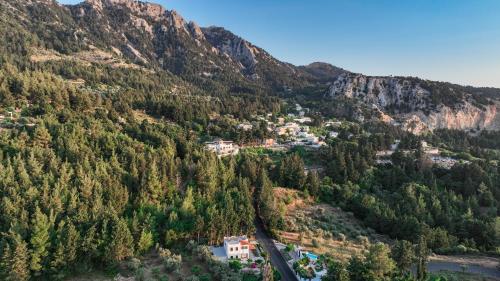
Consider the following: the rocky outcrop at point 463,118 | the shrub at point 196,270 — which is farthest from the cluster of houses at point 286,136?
the rocky outcrop at point 463,118

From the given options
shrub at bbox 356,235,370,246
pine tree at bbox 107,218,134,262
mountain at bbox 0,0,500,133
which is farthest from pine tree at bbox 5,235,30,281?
mountain at bbox 0,0,500,133

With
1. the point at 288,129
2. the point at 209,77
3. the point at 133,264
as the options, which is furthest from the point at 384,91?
the point at 133,264

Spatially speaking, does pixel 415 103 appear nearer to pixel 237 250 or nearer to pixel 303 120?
pixel 303 120

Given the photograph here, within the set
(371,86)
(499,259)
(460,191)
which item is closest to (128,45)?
(371,86)

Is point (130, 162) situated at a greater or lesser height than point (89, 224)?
greater

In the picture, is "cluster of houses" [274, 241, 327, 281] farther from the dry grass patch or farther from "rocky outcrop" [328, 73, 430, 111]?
"rocky outcrop" [328, 73, 430, 111]

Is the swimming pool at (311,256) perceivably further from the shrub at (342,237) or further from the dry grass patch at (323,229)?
the shrub at (342,237)

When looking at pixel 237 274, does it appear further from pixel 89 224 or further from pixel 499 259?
pixel 499 259
